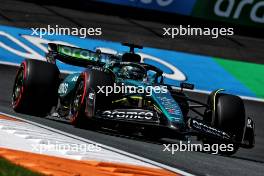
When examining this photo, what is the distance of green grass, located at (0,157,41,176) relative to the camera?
6.43m

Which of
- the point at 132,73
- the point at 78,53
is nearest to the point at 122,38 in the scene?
the point at 78,53

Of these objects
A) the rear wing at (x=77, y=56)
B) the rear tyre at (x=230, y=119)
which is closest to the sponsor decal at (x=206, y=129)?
the rear tyre at (x=230, y=119)

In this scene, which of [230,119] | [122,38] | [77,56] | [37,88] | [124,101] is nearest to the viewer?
[230,119]

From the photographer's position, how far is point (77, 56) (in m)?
13.4

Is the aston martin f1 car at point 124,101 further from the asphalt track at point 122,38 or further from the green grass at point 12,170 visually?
the green grass at point 12,170

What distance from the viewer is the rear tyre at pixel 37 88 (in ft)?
40.9

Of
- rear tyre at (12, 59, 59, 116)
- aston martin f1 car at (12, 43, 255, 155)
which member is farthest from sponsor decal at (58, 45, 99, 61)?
rear tyre at (12, 59, 59, 116)

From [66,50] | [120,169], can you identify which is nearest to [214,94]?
[66,50]

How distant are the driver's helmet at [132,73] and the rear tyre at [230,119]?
3.91 ft

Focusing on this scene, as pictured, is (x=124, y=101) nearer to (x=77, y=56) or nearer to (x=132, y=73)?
(x=132, y=73)

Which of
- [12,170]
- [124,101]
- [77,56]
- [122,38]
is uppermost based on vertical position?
[122,38]

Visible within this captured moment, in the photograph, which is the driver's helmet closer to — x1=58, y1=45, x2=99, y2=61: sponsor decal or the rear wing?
the rear wing

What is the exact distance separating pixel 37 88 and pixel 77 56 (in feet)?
3.77

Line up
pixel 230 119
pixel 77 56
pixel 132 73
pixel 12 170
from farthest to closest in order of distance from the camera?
pixel 77 56 < pixel 132 73 < pixel 230 119 < pixel 12 170
